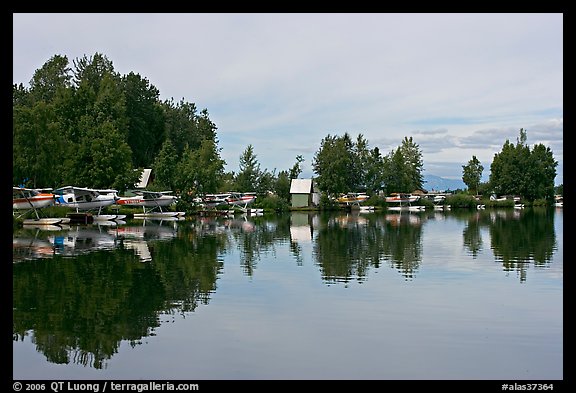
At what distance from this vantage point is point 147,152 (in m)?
72.3

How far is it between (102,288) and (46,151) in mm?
31889

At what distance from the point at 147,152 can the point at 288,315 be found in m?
63.6

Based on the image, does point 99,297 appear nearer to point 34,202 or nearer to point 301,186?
point 34,202

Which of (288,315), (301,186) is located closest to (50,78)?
(301,186)

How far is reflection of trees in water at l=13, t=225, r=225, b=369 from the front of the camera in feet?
→ 31.3

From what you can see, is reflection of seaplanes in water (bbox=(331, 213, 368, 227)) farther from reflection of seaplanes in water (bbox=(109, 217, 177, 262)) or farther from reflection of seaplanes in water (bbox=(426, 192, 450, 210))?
reflection of seaplanes in water (bbox=(426, 192, 450, 210))

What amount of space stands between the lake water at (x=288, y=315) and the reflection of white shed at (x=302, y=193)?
52643mm

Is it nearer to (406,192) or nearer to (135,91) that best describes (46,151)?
(135,91)

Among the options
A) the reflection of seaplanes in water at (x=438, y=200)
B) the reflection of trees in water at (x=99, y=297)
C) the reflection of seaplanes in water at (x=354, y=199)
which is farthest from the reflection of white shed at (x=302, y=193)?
the reflection of trees in water at (x=99, y=297)

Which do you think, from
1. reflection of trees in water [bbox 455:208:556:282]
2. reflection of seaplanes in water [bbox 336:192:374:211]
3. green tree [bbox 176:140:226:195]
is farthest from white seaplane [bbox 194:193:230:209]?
reflection of trees in water [bbox 455:208:556:282]

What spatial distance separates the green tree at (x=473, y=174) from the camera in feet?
322

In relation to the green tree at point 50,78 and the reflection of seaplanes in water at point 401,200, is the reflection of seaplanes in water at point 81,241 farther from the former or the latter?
the reflection of seaplanes in water at point 401,200

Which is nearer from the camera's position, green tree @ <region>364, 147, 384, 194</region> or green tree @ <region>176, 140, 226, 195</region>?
green tree @ <region>176, 140, 226, 195</region>
